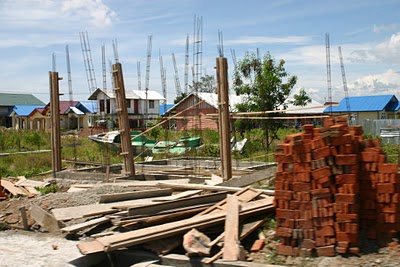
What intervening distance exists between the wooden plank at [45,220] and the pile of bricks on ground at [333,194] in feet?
11.9

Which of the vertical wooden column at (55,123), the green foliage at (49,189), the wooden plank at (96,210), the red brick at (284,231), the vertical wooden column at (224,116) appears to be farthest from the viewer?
the vertical wooden column at (55,123)

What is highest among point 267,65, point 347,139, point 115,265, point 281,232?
point 267,65

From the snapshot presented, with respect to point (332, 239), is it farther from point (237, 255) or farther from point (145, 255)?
point (145, 255)

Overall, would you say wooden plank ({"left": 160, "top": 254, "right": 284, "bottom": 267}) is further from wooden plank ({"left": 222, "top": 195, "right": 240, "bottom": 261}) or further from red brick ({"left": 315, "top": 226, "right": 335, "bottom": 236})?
red brick ({"left": 315, "top": 226, "right": 335, "bottom": 236})

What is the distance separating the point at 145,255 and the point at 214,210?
134cm

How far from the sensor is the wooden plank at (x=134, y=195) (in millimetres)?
7922

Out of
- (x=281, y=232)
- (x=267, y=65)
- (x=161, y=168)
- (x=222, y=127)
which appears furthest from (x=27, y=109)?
(x=281, y=232)

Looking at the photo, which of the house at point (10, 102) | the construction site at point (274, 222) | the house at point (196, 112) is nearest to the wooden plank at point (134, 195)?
the construction site at point (274, 222)

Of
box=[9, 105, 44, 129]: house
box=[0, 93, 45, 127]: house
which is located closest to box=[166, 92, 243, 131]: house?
box=[9, 105, 44, 129]: house

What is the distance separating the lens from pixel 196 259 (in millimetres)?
6020

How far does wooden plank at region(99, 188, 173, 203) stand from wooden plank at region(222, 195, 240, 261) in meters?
1.49

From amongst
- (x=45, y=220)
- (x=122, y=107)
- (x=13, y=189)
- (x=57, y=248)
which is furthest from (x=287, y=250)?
(x=13, y=189)

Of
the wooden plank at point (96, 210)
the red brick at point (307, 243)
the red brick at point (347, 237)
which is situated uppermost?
the wooden plank at point (96, 210)

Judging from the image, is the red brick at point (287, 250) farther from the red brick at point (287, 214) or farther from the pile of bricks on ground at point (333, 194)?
the red brick at point (287, 214)
